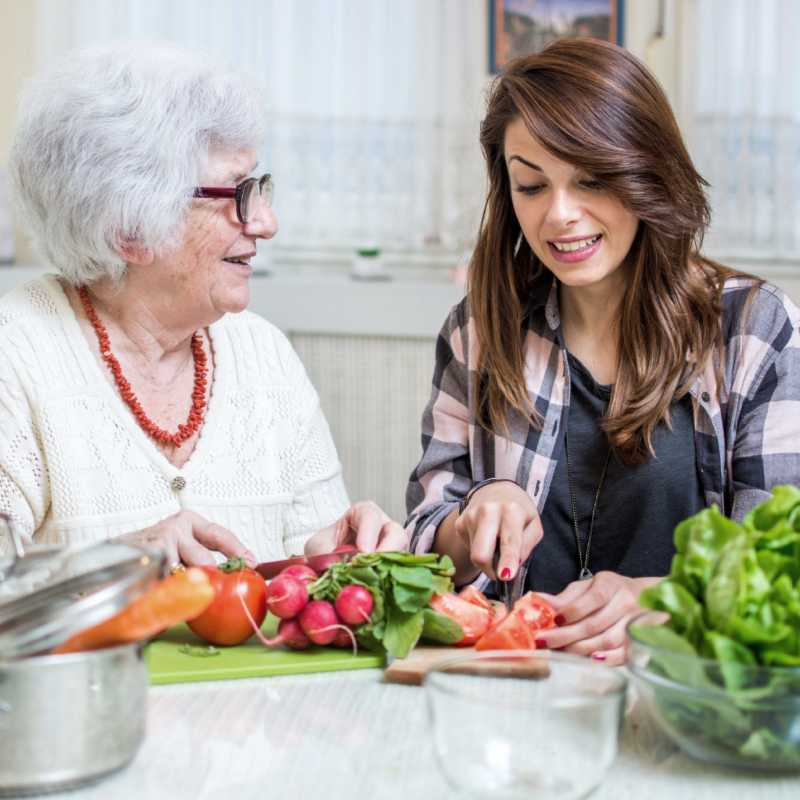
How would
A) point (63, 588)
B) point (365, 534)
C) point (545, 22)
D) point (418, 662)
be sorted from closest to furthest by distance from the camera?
point (63, 588) < point (418, 662) < point (365, 534) < point (545, 22)

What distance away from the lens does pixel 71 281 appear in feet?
4.92

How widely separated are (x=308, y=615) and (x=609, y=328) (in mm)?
805

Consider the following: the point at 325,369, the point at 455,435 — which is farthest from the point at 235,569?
the point at 325,369

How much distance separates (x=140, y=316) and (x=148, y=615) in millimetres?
919

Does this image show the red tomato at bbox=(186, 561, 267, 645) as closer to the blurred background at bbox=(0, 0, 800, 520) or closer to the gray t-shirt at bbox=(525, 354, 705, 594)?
the gray t-shirt at bbox=(525, 354, 705, 594)

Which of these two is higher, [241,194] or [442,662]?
[241,194]

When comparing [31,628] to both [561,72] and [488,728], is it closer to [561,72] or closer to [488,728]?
[488,728]

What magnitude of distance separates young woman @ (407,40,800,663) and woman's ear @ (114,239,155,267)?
0.52 m

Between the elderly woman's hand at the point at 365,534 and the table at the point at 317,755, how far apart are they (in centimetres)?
30

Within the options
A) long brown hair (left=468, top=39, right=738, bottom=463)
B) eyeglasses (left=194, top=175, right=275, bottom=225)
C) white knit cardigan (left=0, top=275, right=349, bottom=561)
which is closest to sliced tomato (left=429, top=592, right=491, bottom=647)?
long brown hair (left=468, top=39, right=738, bottom=463)

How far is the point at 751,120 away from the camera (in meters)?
2.64

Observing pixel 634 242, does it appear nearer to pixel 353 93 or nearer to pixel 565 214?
pixel 565 214

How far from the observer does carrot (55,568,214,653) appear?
0.65 meters

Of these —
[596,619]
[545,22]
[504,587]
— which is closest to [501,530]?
[504,587]
